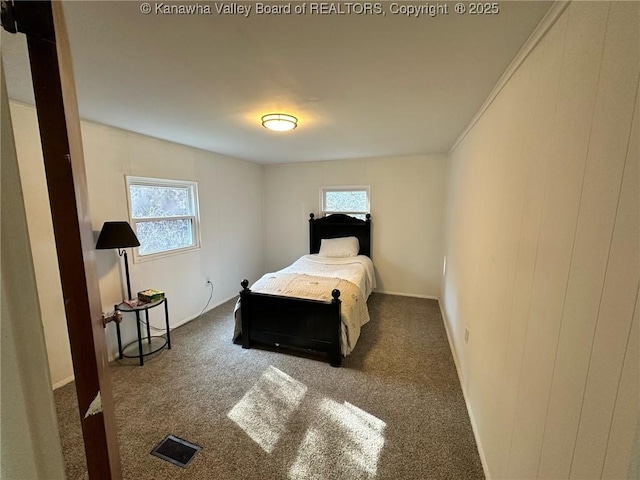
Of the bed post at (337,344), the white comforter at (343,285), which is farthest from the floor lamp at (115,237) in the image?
the bed post at (337,344)

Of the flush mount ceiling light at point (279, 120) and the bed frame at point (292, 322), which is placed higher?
the flush mount ceiling light at point (279, 120)

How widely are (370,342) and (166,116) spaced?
290cm

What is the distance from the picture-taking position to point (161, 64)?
55.6 inches

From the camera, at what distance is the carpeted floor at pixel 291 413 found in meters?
1.58

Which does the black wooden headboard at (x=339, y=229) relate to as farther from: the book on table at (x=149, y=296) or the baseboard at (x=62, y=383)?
the baseboard at (x=62, y=383)

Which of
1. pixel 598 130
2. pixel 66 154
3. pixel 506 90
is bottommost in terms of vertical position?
pixel 66 154

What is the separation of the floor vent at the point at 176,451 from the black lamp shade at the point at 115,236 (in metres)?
1.57

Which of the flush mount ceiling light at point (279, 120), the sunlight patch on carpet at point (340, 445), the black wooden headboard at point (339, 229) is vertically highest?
the flush mount ceiling light at point (279, 120)

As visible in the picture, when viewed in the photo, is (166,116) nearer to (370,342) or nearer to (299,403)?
(299,403)

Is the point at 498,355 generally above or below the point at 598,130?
below

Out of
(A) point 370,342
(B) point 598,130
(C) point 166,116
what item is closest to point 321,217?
(A) point 370,342

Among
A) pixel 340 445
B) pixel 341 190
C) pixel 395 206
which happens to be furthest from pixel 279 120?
pixel 395 206

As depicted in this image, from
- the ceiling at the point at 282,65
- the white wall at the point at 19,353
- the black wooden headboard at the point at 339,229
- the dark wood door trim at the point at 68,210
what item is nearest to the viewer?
the white wall at the point at 19,353

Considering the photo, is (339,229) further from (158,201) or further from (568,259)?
(568,259)
